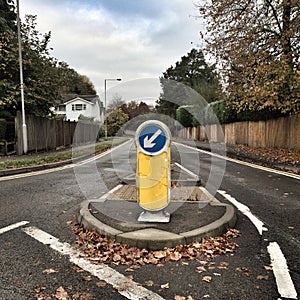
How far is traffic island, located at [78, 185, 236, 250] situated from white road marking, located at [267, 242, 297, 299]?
0.79m

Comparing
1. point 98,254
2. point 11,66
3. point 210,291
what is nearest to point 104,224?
point 98,254

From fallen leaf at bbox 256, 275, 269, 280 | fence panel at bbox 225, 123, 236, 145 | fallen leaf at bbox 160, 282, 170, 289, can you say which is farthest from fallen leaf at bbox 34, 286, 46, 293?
fence panel at bbox 225, 123, 236, 145

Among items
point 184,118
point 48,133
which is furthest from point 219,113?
point 48,133

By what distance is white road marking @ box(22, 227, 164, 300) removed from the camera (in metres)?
2.95

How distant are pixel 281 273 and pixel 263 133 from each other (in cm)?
1742

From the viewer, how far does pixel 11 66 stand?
1780 cm

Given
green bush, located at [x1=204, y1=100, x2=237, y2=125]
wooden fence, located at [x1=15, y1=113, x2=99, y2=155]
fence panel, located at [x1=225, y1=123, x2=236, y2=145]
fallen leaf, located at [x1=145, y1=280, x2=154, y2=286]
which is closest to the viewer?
fallen leaf, located at [x1=145, y1=280, x2=154, y2=286]

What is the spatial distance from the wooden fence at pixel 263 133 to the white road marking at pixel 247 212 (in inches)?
408

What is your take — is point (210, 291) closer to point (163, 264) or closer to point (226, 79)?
point (163, 264)

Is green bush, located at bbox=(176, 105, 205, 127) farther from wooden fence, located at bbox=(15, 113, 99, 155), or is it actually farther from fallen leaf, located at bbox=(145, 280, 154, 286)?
fallen leaf, located at bbox=(145, 280, 154, 286)

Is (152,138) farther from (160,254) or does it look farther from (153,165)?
(160,254)

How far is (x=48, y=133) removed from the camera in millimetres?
20375

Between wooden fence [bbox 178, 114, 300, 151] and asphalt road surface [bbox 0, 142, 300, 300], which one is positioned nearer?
asphalt road surface [bbox 0, 142, 300, 300]

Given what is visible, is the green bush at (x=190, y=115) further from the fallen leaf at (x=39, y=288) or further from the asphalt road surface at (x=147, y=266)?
the fallen leaf at (x=39, y=288)
